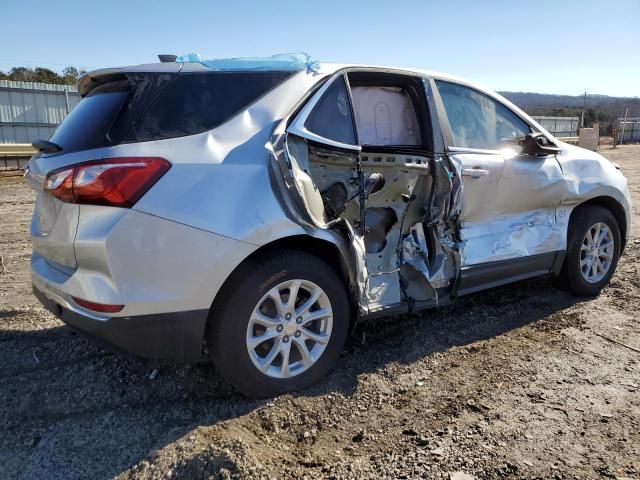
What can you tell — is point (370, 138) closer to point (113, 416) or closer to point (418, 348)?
point (418, 348)

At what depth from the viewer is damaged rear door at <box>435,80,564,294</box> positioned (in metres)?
3.98

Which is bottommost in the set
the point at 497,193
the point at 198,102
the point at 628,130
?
the point at 628,130

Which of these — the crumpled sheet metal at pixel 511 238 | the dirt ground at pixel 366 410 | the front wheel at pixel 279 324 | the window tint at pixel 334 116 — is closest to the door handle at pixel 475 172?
the crumpled sheet metal at pixel 511 238

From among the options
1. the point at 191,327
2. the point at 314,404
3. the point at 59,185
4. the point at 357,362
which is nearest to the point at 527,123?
the point at 357,362

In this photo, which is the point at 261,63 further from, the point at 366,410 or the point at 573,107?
the point at 573,107

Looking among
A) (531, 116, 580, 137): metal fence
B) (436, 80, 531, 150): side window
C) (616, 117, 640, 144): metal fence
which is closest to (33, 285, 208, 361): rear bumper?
(436, 80, 531, 150): side window

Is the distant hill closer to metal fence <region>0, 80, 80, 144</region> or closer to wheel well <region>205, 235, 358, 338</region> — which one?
metal fence <region>0, 80, 80, 144</region>

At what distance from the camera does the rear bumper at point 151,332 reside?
2631 mm

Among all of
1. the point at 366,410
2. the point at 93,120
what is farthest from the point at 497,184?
the point at 93,120

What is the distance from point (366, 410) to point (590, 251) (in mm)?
2996

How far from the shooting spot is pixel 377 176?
11.9 ft

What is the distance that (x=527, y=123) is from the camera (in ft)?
14.9

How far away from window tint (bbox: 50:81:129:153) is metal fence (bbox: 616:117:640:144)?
42509 millimetres

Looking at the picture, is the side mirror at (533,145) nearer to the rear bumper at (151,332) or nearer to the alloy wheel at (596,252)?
the alloy wheel at (596,252)
